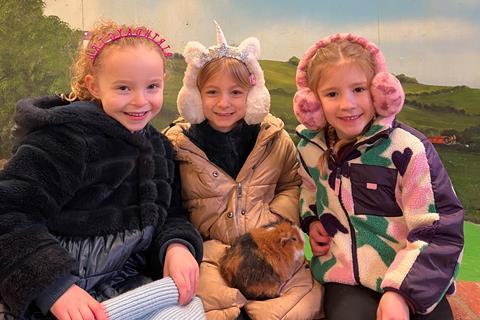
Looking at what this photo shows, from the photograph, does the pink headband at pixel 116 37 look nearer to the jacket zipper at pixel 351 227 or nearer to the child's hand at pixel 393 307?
the jacket zipper at pixel 351 227

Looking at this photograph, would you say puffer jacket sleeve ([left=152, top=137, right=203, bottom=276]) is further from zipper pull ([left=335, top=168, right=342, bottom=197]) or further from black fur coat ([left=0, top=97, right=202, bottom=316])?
zipper pull ([left=335, top=168, right=342, bottom=197])

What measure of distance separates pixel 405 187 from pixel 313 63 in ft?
1.80

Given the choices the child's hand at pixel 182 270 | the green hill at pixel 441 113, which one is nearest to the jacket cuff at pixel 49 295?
the child's hand at pixel 182 270

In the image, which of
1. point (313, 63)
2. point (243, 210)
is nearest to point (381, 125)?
point (313, 63)

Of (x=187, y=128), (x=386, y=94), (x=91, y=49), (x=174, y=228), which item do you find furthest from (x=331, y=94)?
(x=91, y=49)

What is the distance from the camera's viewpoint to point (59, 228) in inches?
57.6

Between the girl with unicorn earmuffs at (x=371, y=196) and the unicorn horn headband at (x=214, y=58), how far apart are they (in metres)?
0.20

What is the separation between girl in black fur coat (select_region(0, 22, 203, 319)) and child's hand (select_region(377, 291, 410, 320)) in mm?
566

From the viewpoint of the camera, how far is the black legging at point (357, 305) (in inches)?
61.7

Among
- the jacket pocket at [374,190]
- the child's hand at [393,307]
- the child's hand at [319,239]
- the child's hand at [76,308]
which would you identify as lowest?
the child's hand at [393,307]

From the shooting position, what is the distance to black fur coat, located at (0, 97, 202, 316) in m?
1.30

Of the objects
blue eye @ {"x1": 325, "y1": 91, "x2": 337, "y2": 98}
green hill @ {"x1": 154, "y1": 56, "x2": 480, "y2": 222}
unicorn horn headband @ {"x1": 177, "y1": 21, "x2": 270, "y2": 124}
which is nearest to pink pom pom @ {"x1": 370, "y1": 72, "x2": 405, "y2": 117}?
blue eye @ {"x1": 325, "y1": 91, "x2": 337, "y2": 98}

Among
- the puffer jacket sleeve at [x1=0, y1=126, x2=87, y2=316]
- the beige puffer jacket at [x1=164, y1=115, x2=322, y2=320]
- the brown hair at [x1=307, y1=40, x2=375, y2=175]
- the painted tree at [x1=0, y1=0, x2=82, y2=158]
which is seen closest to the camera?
the puffer jacket sleeve at [x1=0, y1=126, x2=87, y2=316]

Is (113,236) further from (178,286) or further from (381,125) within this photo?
(381,125)
